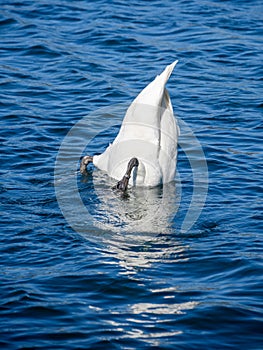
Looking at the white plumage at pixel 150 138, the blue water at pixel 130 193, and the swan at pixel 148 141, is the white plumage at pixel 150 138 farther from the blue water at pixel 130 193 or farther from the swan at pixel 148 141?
the blue water at pixel 130 193

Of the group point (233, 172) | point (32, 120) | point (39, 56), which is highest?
point (39, 56)

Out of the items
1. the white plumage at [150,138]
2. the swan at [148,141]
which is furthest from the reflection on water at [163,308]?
the white plumage at [150,138]

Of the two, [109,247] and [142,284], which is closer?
[142,284]

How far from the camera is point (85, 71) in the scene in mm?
13945

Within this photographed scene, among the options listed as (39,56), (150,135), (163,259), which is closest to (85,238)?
(163,259)

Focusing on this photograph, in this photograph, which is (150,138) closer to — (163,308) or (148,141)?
(148,141)

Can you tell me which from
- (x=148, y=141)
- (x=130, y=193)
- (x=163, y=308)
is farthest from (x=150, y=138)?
(x=163, y=308)

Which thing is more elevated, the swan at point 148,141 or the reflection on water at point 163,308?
the swan at point 148,141

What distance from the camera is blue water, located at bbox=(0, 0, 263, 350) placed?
666cm

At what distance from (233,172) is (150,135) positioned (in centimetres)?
157

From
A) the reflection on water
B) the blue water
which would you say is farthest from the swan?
the reflection on water

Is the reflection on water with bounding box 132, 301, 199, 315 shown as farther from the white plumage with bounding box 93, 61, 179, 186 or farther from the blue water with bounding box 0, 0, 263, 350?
the white plumage with bounding box 93, 61, 179, 186

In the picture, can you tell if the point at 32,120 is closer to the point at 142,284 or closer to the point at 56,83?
the point at 56,83

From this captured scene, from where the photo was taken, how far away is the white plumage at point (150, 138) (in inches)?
353
